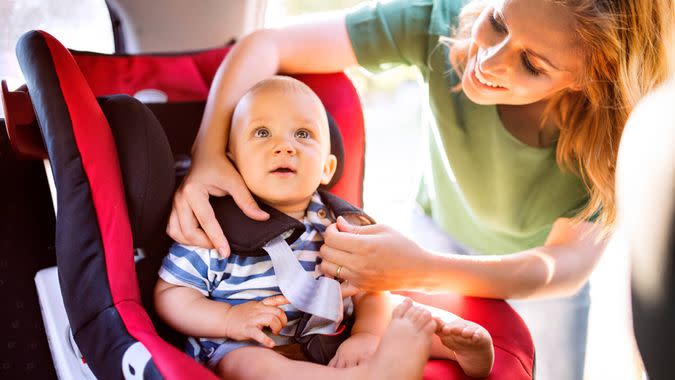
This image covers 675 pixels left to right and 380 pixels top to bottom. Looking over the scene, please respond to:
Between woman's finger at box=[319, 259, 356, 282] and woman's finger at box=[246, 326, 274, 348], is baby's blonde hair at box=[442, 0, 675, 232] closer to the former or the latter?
woman's finger at box=[319, 259, 356, 282]

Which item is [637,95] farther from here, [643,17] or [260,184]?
[260,184]

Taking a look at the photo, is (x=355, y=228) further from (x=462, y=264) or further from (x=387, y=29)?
(x=387, y=29)

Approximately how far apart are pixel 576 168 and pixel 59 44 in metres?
0.97

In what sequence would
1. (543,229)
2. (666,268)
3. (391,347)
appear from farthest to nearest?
(543,229) → (391,347) → (666,268)

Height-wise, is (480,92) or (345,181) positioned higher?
(480,92)

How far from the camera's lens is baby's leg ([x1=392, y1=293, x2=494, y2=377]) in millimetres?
945

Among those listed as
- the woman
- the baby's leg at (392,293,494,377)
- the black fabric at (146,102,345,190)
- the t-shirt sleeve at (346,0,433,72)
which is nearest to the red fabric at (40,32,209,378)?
the woman

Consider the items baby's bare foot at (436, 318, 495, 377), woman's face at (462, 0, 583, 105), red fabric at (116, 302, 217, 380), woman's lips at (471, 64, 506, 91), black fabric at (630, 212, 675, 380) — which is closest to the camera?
black fabric at (630, 212, 675, 380)

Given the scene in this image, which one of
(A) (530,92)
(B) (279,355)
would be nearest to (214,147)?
(B) (279,355)

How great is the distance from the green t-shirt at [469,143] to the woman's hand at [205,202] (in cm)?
43

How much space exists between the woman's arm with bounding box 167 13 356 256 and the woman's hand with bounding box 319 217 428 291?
0.43 ft

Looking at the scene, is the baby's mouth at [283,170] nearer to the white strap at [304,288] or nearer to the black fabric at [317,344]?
the white strap at [304,288]

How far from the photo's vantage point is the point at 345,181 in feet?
4.46

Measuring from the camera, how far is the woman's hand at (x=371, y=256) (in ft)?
3.45
